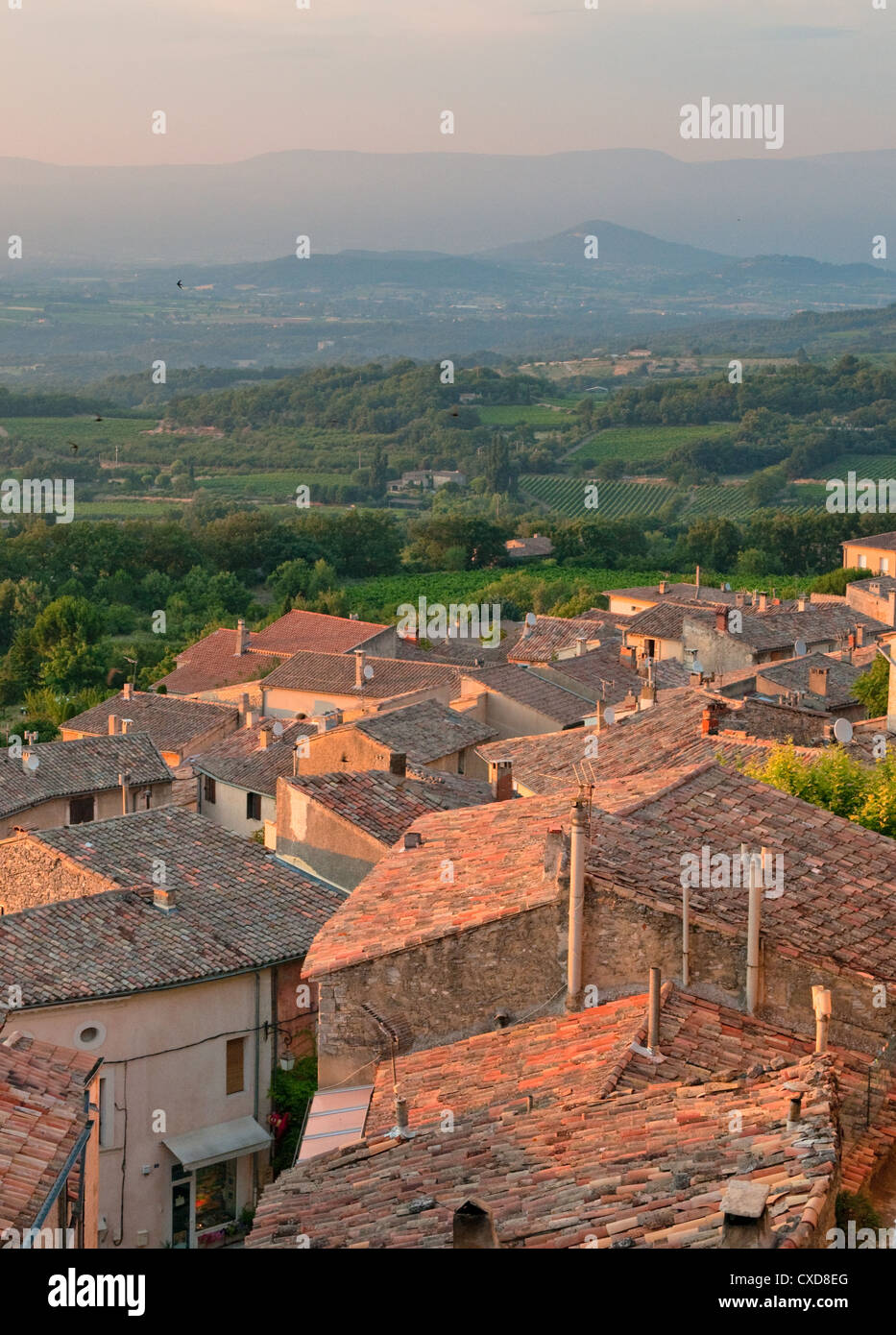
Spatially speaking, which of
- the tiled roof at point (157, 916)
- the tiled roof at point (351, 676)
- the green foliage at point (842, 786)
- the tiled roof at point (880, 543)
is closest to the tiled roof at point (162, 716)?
the tiled roof at point (351, 676)

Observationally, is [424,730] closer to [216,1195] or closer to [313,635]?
[216,1195]

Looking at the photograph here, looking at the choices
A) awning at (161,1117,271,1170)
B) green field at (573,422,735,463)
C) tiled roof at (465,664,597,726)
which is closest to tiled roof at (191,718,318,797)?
tiled roof at (465,664,597,726)

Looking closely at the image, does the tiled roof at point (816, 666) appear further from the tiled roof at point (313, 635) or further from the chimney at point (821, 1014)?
the chimney at point (821, 1014)

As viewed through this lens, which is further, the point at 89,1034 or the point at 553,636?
the point at 553,636

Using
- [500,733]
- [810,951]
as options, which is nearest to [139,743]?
[500,733]

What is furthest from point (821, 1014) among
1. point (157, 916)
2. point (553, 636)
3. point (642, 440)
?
point (642, 440)

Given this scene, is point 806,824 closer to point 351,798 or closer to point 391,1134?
point 391,1134
